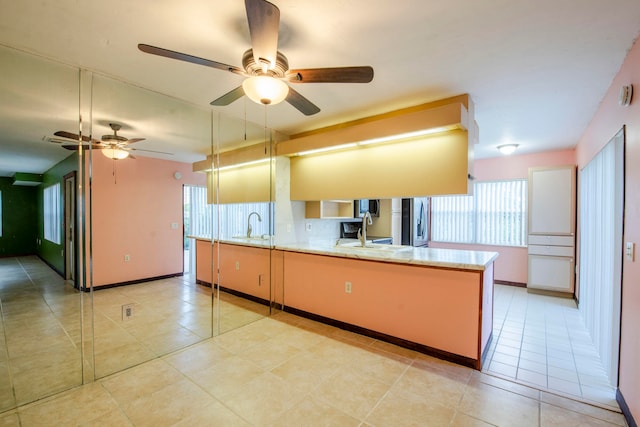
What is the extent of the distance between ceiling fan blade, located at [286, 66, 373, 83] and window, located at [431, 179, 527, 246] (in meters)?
4.23

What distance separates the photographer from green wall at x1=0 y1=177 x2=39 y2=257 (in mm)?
2477

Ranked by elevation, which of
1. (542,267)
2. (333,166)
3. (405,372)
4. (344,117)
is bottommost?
(405,372)

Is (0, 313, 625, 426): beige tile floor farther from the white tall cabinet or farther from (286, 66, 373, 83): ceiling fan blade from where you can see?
the white tall cabinet

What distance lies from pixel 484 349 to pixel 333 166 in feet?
8.49

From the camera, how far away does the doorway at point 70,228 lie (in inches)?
98.9

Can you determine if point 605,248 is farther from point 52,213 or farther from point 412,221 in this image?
point 52,213

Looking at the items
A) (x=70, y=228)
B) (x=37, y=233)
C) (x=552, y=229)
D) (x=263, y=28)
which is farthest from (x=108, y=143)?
(x=552, y=229)

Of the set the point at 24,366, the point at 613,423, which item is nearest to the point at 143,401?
the point at 24,366

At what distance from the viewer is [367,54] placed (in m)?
2.12

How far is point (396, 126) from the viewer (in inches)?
116

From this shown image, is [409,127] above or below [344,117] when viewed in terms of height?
below

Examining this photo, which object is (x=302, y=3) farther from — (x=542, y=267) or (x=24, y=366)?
(x=542, y=267)

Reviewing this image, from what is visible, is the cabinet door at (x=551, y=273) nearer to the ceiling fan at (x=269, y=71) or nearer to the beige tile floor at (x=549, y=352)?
the beige tile floor at (x=549, y=352)

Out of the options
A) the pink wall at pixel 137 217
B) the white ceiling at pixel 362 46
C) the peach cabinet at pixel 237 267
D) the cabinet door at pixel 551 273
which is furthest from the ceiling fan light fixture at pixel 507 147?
the pink wall at pixel 137 217
